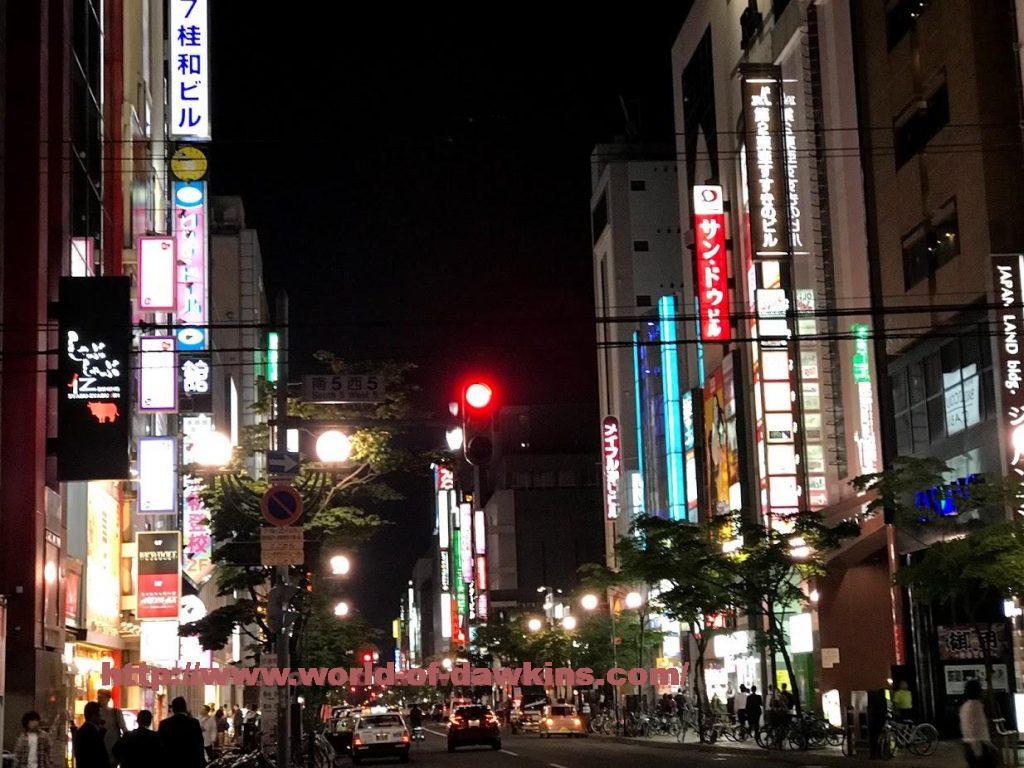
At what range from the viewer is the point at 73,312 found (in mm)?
33625

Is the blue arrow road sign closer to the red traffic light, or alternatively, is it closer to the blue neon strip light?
the red traffic light

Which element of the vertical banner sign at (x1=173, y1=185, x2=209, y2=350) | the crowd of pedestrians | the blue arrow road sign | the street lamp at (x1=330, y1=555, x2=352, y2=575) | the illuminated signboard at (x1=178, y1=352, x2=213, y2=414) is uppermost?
the vertical banner sign at (x1=173, y1=185, x2=209, y2=350)

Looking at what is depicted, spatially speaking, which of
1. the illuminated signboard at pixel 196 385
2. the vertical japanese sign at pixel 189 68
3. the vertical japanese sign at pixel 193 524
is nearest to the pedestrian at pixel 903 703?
the vertical japanese sign at pixel 193 524

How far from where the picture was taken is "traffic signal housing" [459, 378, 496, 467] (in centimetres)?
1862

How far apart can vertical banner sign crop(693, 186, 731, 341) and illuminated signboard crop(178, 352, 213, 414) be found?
60.1 ft

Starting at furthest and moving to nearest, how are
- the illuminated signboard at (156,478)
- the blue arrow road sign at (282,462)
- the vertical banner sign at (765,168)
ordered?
the vertical banner sign at (765,168), the illuminated signboard at (156,478), the blue arrow road sign at (282,462)

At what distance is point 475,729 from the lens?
51719 mm

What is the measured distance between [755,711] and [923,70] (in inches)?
769

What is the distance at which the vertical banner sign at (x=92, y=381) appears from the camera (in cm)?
3297

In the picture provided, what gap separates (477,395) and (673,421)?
5741 cm

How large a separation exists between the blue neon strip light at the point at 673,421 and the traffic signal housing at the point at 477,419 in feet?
181

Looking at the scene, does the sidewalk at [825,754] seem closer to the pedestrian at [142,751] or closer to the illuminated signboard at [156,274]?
the pedestrian at [142,751]

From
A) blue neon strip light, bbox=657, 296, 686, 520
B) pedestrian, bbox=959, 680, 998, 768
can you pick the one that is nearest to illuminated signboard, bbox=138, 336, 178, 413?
pedestrian, bbox=959, 680, 998, 768

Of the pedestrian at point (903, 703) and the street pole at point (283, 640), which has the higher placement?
the street pole at point (283, 640)
